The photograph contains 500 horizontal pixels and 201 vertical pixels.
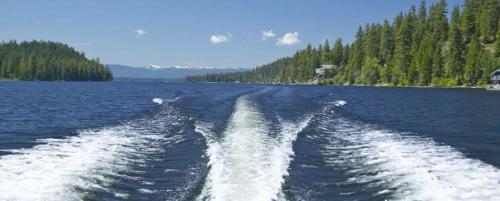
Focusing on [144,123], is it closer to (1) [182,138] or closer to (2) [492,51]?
(1) [182,138]

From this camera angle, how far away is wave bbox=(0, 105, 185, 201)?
43.2 ft

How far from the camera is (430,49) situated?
130m

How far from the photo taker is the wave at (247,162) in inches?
510

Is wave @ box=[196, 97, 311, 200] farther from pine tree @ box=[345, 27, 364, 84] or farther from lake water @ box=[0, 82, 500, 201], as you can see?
pine tree @ box=[345, 27, 364, 84]

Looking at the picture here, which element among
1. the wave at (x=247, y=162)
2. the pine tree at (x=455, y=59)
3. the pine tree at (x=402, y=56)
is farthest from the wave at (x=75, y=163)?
the pine tree at (x=402, y=56)

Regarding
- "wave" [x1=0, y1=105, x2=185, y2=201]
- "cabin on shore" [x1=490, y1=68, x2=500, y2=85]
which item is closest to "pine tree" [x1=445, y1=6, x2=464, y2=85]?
"cabin on shore" [x1=490, y1=68, x2=500, y2=85]

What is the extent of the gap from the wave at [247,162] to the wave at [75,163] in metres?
2.80

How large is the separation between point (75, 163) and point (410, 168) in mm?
12029

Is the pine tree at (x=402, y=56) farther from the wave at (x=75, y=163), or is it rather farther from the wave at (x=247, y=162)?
the wave at (x=75, y=163)

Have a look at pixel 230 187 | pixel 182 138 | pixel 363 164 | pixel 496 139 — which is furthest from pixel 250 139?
pixel 496 139

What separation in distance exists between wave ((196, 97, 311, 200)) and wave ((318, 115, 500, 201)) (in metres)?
2.29

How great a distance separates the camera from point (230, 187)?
43.4ft

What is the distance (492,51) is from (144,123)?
118737 mm

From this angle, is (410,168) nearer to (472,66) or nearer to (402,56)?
(472,66)
